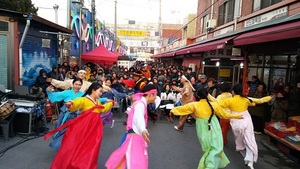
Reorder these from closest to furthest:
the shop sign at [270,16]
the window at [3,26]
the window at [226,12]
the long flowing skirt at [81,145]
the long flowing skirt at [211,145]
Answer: the long flowing skirt at [81,145] → the long flowing skirt at [211,145] → the window at [3,26] → the shop sign at [270,16] → the window at [226,12]

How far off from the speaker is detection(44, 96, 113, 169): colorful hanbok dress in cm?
277

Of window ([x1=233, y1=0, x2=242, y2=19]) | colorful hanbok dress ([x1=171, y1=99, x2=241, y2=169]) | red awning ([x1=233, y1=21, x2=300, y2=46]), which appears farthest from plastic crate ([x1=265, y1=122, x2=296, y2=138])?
window ([x1=233, y1=0, x2=242, y2=19])

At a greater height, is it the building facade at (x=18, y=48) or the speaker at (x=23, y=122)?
the building facade at (x=18, y=48)

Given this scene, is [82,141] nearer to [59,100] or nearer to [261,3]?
[59,100]

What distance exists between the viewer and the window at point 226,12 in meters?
13.7

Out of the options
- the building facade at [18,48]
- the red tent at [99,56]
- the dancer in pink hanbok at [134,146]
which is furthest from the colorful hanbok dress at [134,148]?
the red tent at [99,56]

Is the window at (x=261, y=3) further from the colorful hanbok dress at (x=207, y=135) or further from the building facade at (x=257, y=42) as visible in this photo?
the colorful hanbok dress at (x=207, y=135)

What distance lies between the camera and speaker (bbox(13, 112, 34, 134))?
581 centimetres

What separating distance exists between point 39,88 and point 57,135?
3.48 m

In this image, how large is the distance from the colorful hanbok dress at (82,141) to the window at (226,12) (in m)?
12.0

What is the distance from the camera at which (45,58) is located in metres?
10.2

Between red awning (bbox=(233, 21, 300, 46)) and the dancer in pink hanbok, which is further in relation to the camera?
red awning (bbox=(233, 21, 300, 46))

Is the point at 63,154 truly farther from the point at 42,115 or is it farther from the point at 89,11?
the point at 89,11

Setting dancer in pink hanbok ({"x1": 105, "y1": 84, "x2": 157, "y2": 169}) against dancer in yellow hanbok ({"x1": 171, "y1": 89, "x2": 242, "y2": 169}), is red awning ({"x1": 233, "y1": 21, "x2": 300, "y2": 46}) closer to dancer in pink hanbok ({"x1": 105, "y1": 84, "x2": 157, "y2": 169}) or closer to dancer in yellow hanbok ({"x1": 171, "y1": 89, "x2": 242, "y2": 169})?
dancer in yellow hanbok ({"x1": 171, "y1": 89, "x2": 242, "y2": 169})
